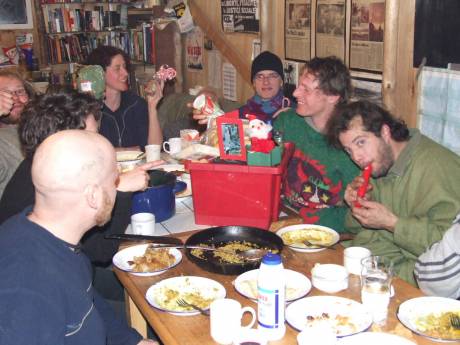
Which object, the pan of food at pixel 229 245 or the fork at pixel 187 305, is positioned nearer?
the fork at pixel 187 305

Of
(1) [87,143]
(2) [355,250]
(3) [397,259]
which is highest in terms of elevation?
(1) [87,143]

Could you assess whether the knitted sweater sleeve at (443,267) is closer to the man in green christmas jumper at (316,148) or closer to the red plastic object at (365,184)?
the red plastic object at (365,184)

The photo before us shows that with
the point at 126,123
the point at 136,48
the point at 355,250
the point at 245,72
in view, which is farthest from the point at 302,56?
the point at 136,48

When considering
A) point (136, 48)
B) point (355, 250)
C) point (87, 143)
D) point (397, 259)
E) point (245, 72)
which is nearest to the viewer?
point (87, 143)

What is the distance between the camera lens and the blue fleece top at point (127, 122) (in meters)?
3.82

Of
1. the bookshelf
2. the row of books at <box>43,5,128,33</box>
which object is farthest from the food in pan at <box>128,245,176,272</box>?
the row of books at <box>43,5,128,33</box>

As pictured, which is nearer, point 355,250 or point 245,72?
point 355,250

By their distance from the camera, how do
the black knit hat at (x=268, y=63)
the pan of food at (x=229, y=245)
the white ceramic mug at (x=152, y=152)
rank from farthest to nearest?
the black knit hat at (x=268, y=63) < the white ceramic mug at (x=152, y=152) < the pan of food at (x=229, y=245)

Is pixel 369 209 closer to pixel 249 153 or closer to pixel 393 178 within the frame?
pixel 393 178

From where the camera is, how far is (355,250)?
1.84 m

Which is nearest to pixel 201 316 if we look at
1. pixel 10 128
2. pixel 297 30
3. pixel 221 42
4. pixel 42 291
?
pixel 42 291

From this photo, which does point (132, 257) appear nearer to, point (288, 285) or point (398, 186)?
point (288, 285)

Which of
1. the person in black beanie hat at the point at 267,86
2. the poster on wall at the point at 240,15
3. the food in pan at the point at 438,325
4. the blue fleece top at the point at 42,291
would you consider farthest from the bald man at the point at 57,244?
the poster on wall at the point at 240,15

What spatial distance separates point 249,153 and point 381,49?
1.41 metres
